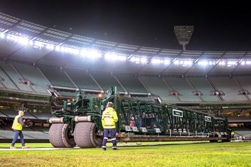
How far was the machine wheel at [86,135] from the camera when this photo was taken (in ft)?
44.0

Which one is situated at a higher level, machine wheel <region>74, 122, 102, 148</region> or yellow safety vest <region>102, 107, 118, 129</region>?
yellow safety vest <region>102, 107, 118, 129</region>

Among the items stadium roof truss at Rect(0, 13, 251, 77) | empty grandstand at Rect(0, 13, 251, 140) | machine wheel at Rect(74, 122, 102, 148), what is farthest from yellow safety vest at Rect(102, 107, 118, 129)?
stadium roof truss at Rect(0, 13, 251, 77)

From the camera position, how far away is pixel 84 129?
1356 centimetres

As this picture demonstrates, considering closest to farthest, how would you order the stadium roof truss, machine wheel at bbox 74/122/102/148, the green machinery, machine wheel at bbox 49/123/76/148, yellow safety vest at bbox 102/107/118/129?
yellow safety vest at bbox 102/107/118/129, machine wheel at bbox 74/122/102/148, the green machinery, machine wheel at bbox 49/123/76/148, the stadium roof truss

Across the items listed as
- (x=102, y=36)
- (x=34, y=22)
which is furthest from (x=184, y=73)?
(x=34, y=22)

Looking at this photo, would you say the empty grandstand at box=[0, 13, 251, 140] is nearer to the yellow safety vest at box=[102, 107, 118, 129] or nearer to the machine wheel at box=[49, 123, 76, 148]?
the machine wheel at box=[49, 123, 76, 148]

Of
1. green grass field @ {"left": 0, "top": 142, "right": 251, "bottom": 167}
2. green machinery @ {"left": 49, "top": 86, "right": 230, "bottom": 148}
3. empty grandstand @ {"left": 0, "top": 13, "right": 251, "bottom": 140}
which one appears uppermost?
empty grandstand @ {"left": 0, "top": 13, "right": 251, "bottom": 140}

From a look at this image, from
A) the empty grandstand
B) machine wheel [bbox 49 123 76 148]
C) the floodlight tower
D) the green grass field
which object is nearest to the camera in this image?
the green grass field

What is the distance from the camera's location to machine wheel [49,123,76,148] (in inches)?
565

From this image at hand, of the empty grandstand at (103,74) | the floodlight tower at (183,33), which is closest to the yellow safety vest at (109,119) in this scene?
the empty grandstand at (103,74)

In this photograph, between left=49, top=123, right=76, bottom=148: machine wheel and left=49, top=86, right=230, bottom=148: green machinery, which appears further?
left=49, top=123, right=76, bottom=148: machine wheel

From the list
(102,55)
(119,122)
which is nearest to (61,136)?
(119,122)

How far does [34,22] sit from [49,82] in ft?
37.6

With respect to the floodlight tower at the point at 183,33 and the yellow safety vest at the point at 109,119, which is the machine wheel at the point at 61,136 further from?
the floodlight tower at the point at 183,33
